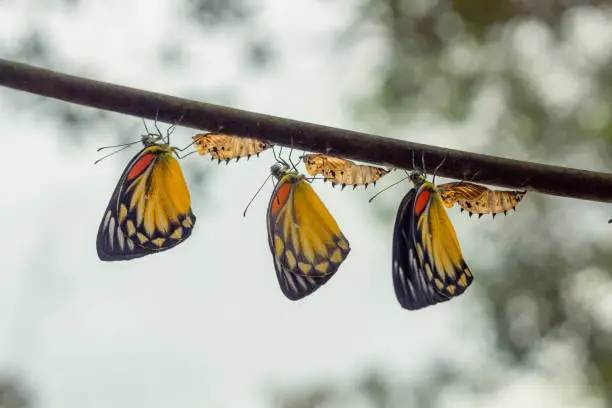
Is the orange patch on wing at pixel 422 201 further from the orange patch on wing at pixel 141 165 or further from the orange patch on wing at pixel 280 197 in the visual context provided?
the orange patch on wing at pixel 141 165

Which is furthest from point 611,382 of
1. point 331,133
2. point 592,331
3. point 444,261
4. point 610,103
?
point 331,133

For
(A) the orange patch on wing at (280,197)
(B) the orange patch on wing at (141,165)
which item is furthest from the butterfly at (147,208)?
(A) the orange patch on wing at (280,197)

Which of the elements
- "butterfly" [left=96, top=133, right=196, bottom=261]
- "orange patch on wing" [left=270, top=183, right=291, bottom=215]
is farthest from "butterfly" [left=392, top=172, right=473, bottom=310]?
"butterfly" [left=96, top=133, right=196, bottom=261]

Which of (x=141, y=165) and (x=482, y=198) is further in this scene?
(x=141, y=165)

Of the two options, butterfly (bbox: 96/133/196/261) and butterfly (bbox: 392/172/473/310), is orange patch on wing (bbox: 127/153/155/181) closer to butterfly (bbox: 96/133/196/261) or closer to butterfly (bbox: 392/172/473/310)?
butterfly (bbox: 96/133/196/261)

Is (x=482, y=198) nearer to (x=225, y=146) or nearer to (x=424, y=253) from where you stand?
(x=424, y=253)

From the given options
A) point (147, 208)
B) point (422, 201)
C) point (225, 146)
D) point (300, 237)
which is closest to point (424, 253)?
point (422, 201)

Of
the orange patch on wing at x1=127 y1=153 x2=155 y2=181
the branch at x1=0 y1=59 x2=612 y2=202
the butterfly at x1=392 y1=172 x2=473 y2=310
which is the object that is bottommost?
the butterfly at x1=392 y1=172 x2=473 y2=310
